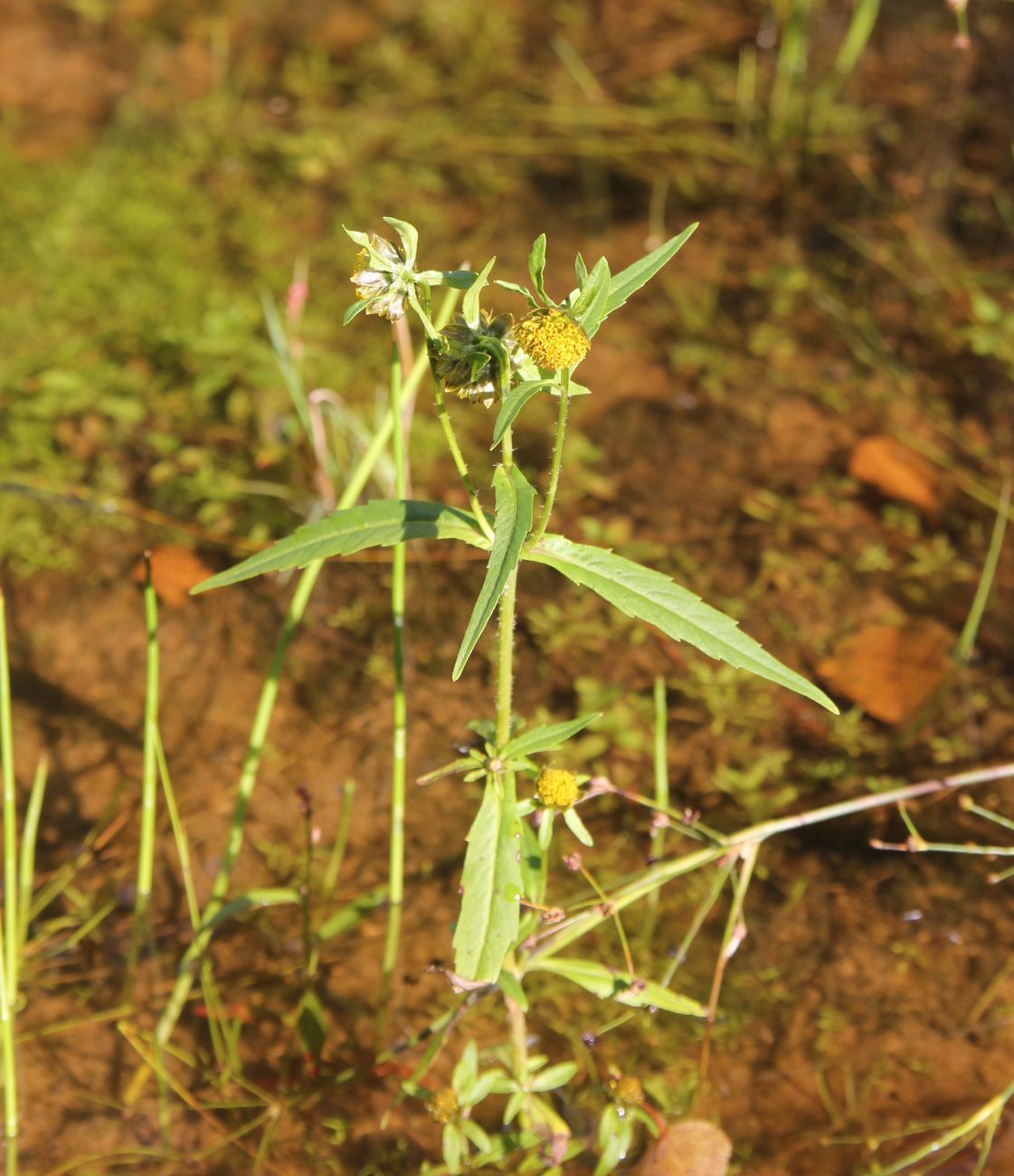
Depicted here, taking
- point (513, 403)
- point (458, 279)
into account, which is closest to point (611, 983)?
point (513, 403)

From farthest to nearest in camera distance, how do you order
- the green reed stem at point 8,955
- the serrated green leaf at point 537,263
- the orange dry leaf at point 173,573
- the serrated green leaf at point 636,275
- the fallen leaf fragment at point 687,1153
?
the orange dry leaf at point 173,573 < the fallen leaf fragment at point 687,1153 < the green reed stem at point 8,955 < the serrated green leaf at point 636,275 < the serrated green leaf at point 537,263

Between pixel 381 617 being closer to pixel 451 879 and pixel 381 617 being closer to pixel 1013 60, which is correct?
pixel 451 879

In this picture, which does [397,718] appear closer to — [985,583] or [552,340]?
[552,340]

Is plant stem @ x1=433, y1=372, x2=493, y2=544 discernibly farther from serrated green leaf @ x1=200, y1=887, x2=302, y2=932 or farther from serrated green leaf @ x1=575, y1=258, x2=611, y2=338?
serrated green leaf @ x1=200, y1=887, x2=302, y2=932

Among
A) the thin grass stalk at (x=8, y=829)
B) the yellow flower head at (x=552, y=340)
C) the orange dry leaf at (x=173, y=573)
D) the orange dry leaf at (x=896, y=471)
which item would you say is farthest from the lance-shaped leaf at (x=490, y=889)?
the orange dry leaf at (x=896, y=471)

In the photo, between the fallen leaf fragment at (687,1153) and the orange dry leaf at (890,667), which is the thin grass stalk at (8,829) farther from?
the orange dry leaf at (890,667)

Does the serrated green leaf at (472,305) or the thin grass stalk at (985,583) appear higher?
the serrated green leaf at (472,305)
